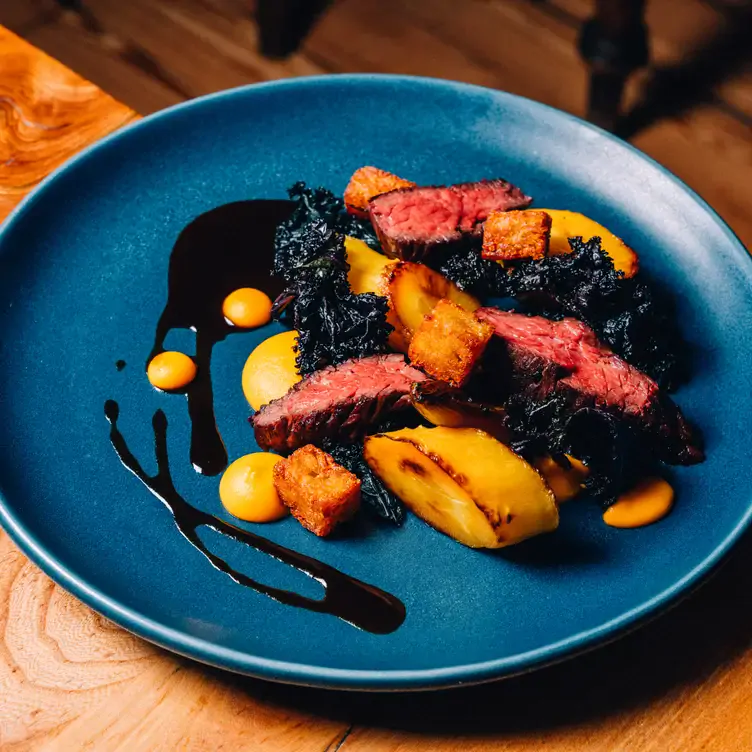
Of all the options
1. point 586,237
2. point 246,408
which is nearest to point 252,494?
point 246,408

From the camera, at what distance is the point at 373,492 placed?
1965mm

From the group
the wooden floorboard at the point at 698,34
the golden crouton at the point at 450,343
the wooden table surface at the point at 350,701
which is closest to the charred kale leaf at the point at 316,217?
the golden crouton at the point at 450,343

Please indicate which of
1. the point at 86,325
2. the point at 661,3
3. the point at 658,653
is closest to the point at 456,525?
the point at 658,653

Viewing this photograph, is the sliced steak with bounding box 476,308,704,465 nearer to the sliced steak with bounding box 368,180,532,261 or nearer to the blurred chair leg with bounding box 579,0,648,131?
the sliced steak with bounding box 368,180,532,261

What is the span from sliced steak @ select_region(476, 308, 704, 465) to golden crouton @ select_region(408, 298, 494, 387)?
135mm

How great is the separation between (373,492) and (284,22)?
322 cm

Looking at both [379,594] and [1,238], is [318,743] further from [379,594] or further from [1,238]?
[1,238]

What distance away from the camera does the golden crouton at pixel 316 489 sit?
73.1 inches

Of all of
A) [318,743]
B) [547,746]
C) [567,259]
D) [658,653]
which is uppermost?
[567,259]

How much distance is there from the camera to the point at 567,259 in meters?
2.16

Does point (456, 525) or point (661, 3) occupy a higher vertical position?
point (661, 3)

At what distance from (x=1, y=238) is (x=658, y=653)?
71.6 inches

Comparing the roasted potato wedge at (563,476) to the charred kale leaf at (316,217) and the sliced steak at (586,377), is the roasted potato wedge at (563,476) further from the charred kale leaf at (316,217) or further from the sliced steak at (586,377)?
the charred kale leaf at (316,217)

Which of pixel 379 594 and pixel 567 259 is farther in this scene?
pixel 567 259
